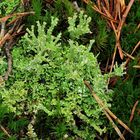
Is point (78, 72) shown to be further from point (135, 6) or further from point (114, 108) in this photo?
point (135, 6)

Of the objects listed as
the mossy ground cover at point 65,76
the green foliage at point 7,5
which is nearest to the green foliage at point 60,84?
the mossy ground cover at point 65,76

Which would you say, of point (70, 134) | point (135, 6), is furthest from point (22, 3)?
point (70, 134)

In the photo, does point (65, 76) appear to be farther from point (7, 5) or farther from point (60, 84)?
point (7, 5)

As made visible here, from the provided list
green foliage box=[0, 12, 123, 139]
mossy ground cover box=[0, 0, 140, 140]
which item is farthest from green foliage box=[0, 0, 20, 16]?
green foliage box=[0, 12, 123, 139]

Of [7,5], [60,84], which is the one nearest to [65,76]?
[60,84]

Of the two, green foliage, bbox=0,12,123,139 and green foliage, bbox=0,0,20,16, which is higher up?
green foliage, bbox=0,0,20,16

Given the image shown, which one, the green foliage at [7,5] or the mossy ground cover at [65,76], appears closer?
the mossy ground cover at [65,76]

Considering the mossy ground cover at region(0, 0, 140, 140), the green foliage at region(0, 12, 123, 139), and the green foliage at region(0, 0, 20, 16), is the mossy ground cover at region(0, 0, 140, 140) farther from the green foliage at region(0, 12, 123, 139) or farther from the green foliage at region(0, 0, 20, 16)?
the green foliage at region(0, 0, 20, 16)

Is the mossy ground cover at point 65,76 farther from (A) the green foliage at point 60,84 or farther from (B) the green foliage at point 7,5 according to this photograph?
(B) the green foliage at point 7,5
